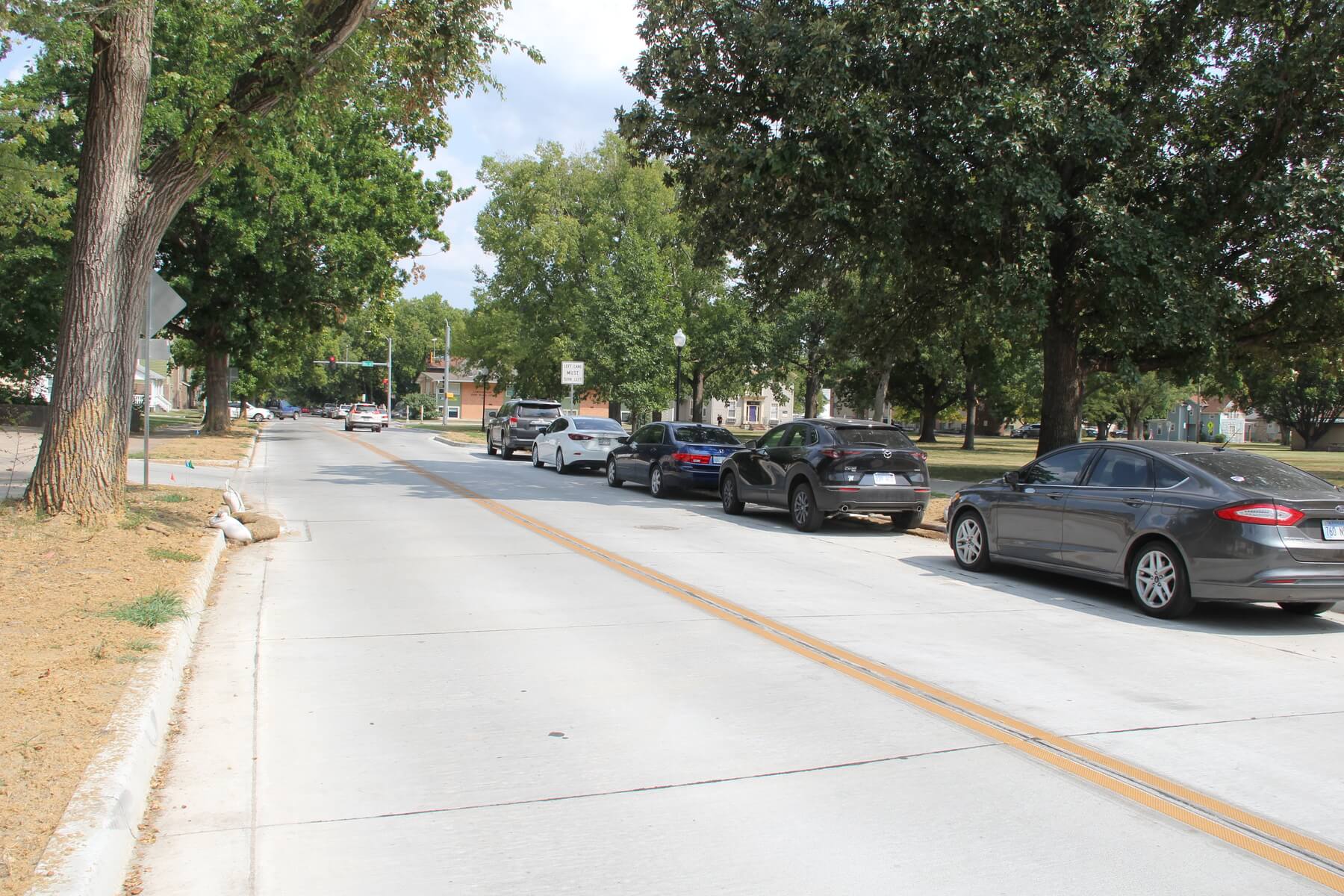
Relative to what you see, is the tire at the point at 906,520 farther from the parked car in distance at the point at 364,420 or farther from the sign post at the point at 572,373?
the parked car in distance at the point at 364,420

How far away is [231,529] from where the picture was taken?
479 inches

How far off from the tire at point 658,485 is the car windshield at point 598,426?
518 centimetres

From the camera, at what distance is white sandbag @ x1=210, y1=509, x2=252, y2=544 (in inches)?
479

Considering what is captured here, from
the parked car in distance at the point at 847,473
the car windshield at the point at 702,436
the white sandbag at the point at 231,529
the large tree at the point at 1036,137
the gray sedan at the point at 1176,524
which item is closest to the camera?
the gray sedan at the point at 1176,524

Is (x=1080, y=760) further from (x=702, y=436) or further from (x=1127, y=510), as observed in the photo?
(x=702, y=436)

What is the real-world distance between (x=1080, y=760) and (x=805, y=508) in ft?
31.8

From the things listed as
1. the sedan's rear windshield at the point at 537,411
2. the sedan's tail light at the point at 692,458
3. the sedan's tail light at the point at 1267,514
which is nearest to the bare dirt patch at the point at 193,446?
the sedan's rear windshield at the point at 537,411

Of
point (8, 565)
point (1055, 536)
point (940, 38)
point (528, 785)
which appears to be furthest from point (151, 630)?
point (940, 38)

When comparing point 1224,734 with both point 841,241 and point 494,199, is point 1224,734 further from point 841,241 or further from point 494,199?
point 494,199

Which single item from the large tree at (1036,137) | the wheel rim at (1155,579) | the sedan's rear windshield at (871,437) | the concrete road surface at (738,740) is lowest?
the concrete road surface at (738,740)

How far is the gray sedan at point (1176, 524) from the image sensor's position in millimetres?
8156

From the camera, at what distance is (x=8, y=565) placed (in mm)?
8219

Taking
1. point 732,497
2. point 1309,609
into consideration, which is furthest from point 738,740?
point 732,497

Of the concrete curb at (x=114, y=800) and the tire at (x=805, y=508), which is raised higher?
the tire at (x=805, y=508)
